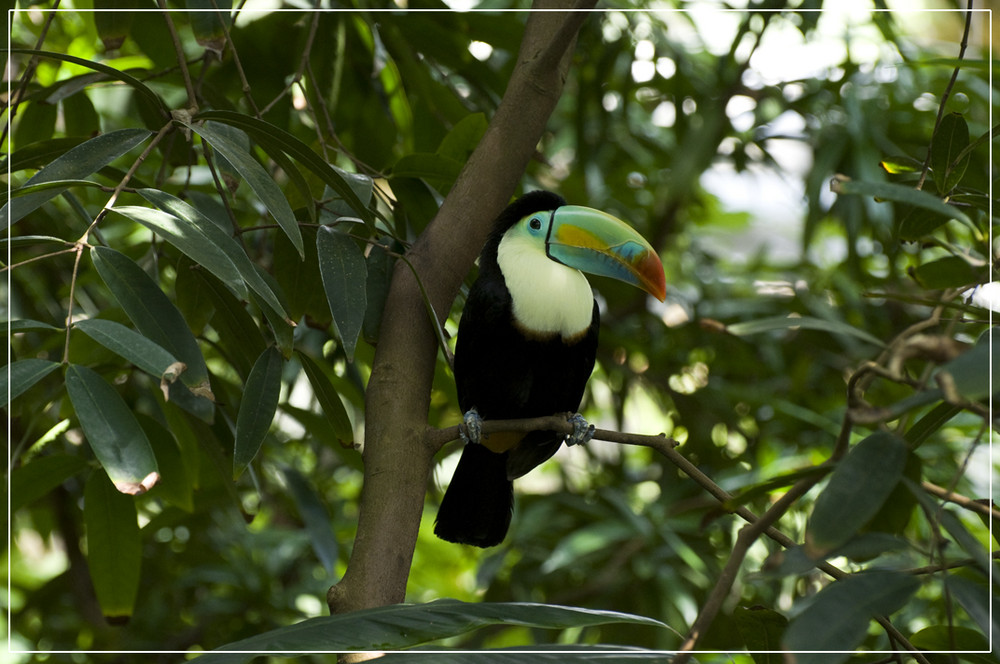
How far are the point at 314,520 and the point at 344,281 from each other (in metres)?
0.75

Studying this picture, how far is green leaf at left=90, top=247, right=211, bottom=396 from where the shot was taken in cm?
87

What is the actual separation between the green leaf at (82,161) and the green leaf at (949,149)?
0.95 m

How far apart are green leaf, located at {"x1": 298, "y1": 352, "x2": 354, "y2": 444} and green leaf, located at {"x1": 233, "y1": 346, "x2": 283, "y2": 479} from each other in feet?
0.28

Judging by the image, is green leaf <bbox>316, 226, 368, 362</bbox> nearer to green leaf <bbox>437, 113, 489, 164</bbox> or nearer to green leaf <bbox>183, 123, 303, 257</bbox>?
green leaf <bbox>183, 123, 303, 257</bbox>

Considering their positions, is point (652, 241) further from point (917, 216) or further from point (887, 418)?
point (887, 418)

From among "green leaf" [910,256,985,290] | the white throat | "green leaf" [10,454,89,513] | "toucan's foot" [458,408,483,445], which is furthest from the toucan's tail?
"green leaf" [910,256,985,290]

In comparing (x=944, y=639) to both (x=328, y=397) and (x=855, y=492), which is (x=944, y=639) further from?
(x=328, y=397)

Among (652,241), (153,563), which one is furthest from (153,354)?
(652,241)

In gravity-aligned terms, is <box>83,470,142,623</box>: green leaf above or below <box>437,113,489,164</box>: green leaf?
below

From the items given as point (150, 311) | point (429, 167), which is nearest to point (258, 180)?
point (150, 311)

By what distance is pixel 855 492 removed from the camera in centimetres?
67

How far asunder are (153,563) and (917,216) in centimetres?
199

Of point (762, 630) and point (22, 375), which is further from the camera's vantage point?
point (762, 630)

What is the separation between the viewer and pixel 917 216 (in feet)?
3.59
